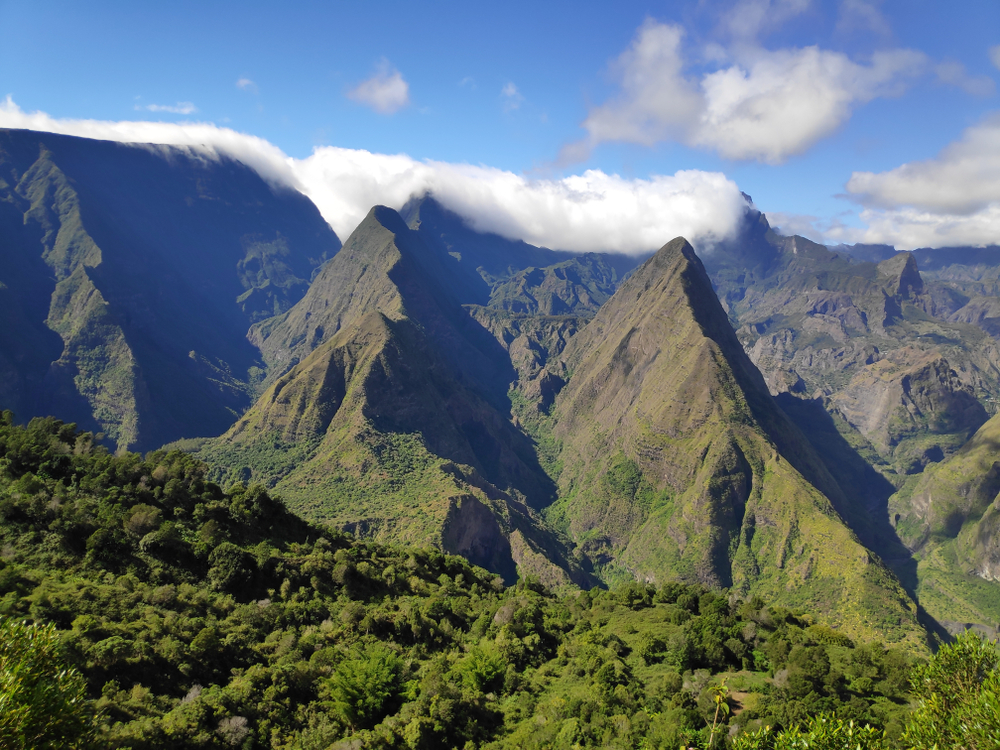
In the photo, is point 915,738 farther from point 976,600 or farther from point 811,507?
point 976,600

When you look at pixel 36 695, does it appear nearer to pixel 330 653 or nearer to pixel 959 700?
pixel 330 653

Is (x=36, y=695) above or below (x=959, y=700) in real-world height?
below

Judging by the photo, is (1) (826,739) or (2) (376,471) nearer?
(1) (826,739)

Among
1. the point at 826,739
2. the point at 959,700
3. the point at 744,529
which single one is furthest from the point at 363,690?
the point at 744,529

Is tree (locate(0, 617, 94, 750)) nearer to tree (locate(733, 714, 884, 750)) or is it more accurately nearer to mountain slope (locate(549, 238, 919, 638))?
tree (locate(733, 714, 884, 750))

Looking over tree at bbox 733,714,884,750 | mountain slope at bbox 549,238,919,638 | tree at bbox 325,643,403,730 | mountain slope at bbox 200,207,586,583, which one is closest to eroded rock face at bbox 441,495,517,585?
mountain slope at bbox 200,207,586,583
